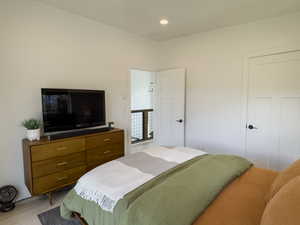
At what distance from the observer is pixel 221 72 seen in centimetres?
349

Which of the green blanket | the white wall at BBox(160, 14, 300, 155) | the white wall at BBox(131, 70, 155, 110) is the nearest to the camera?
the green blanket

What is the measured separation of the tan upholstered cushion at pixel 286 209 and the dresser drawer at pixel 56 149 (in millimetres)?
2256

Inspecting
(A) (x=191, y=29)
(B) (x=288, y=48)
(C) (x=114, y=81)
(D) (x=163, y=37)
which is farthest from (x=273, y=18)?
(C) (x=114, y=81)

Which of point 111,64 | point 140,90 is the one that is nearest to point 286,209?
point 111,64

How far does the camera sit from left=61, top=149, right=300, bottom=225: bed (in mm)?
1172

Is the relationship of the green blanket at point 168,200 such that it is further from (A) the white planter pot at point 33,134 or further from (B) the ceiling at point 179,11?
(B) the ceiling at point 179,11

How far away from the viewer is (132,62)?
3.90 metres

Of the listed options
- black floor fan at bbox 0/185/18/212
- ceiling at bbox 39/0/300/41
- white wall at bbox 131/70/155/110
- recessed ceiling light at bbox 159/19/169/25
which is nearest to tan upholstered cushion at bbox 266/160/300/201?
ceiling at bbox 39/0/300/41

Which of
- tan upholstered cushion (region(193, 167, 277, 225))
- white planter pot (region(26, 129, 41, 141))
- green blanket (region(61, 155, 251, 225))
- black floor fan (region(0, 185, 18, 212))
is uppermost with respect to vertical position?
white planter pot (region(26, 129, 41, 141))

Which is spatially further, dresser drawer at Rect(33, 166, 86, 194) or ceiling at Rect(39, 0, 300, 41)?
ceiling at Rect(39, 0, 300, 41)

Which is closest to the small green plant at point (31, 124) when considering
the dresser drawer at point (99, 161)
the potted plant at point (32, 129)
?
the potted plant at point (32, 129)

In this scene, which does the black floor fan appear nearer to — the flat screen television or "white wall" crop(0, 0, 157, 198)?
"white wall" crop(0, 0, 157, 198)

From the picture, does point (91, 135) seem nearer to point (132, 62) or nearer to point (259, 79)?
point (132, 62)

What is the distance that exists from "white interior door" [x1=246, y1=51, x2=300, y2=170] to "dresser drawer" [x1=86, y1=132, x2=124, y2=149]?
220cm
